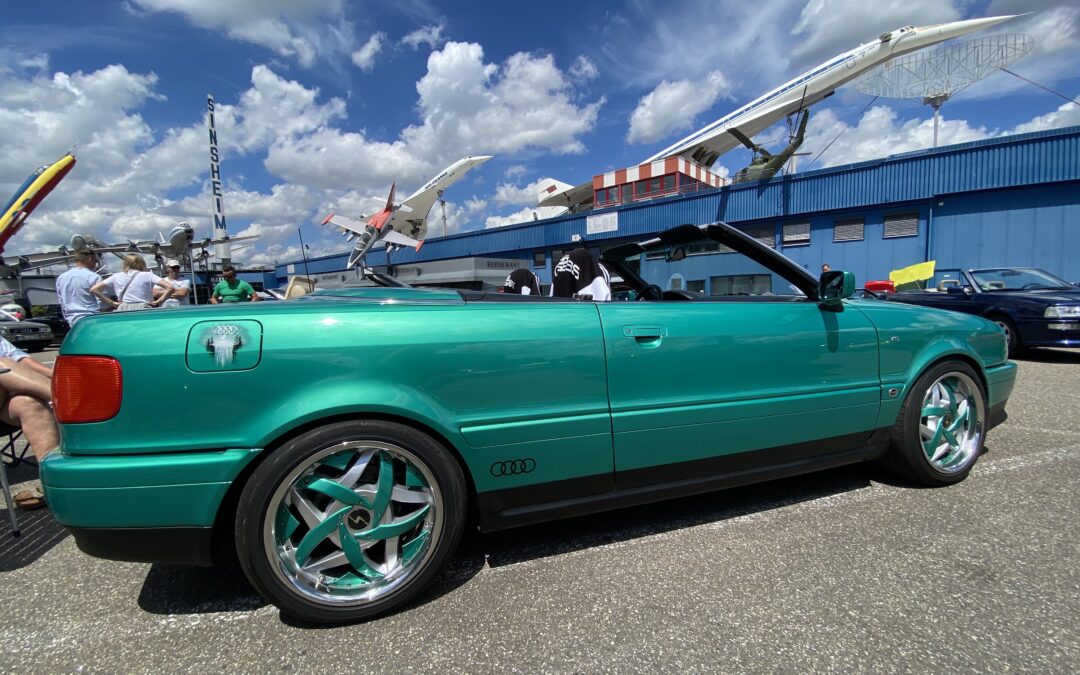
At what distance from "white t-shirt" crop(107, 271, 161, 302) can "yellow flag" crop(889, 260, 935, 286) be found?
49.2ft

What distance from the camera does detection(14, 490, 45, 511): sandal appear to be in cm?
274

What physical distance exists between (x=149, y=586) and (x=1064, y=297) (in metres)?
10.2

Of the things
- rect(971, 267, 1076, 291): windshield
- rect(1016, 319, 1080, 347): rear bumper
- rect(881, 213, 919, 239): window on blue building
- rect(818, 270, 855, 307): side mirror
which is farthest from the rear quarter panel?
rect(881, 213, 919, 239): window on blue building

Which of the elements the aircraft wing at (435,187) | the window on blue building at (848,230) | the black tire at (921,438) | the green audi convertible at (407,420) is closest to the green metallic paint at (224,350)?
the green audi convertible at (407,420)

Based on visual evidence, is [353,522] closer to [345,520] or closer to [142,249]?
[345,520]

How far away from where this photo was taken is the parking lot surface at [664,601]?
4.96 feet

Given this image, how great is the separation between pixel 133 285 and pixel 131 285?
18 mm

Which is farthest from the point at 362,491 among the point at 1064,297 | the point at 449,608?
the point at 1064,297

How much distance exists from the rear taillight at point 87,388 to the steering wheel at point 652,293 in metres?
2.56

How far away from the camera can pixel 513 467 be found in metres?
1.86

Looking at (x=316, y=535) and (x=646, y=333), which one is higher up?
(x=646, y=333)

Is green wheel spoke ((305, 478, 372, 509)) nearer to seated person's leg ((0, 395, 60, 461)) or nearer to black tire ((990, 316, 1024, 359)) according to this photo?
seated person's leg ((0, 395, 60, 461))

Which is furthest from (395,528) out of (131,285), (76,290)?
(76,290)

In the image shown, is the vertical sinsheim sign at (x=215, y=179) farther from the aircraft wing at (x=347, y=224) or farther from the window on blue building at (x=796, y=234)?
the window on blue building at (x=796, y=234)
